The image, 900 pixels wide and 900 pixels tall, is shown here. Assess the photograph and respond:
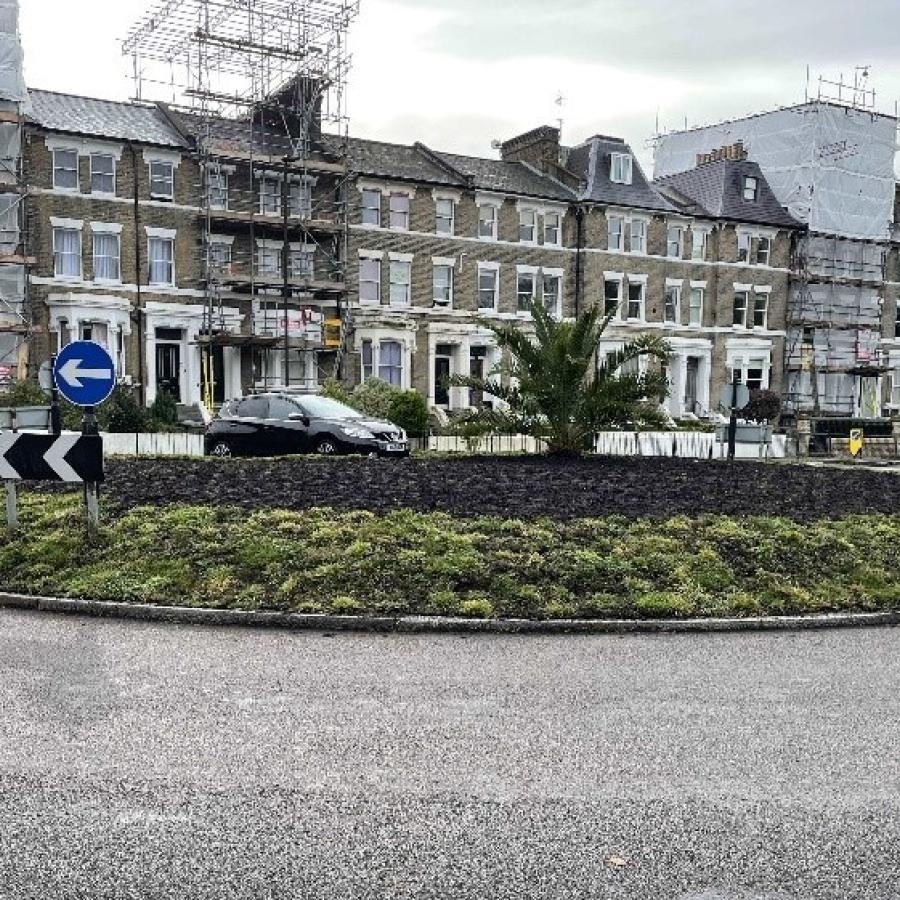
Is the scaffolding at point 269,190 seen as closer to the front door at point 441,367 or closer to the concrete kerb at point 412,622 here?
the front door at point 441,367

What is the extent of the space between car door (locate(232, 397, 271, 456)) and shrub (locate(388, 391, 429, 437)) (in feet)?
32.1

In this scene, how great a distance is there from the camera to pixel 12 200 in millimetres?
36344

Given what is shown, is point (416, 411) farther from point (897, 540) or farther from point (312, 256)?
point (897, 540)

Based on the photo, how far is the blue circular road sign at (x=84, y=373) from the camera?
10.5 meters

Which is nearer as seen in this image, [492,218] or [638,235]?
[492,218]

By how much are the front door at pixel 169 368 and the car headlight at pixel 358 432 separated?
2144 cm

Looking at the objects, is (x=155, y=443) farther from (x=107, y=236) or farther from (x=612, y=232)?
(x=612, y=232)

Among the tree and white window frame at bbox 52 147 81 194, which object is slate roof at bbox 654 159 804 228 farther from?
the tree

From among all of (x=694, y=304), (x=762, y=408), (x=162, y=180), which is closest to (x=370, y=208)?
(x=162, y=180)

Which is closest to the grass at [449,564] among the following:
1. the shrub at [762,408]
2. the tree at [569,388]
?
the tree at [569,388]

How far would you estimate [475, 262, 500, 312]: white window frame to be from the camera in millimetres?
46625

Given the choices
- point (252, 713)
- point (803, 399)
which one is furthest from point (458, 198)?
point (252, 713)

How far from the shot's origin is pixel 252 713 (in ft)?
19.7

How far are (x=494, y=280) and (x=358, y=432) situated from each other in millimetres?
28301
